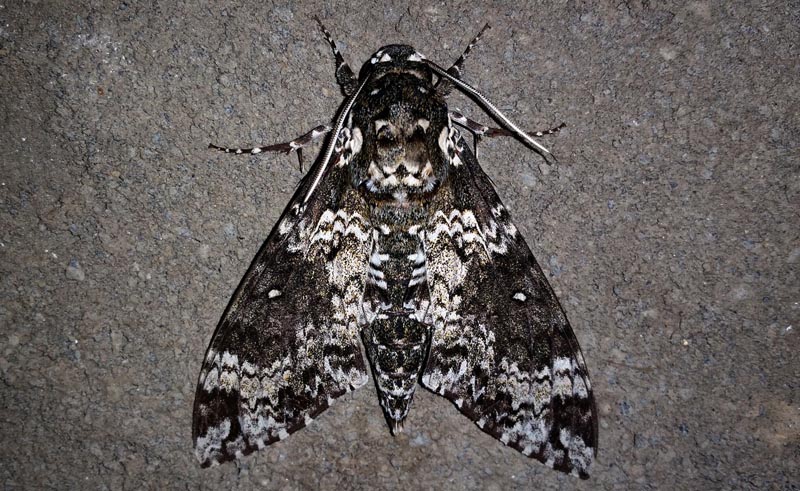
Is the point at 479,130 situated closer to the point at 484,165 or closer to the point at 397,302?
the point at 484,165

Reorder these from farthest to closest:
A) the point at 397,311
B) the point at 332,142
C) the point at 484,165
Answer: the point at 484,165, the point at 397,311, the point at 332,142

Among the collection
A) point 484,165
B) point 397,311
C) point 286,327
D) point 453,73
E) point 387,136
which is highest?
point 453,73

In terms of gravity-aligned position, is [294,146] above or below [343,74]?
below

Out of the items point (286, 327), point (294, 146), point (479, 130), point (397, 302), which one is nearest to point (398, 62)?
point (479, 130)

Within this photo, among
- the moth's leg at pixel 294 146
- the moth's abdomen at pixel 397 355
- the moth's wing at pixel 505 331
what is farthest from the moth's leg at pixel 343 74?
the moth's abdomen at pixel 397 355

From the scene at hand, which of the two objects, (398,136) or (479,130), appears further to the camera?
(479,130)

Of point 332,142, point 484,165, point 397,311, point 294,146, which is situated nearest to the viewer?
point 332,142

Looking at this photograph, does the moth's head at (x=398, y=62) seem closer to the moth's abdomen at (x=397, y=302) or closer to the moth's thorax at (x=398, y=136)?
the moth's thorax at (x=398, y=136)
